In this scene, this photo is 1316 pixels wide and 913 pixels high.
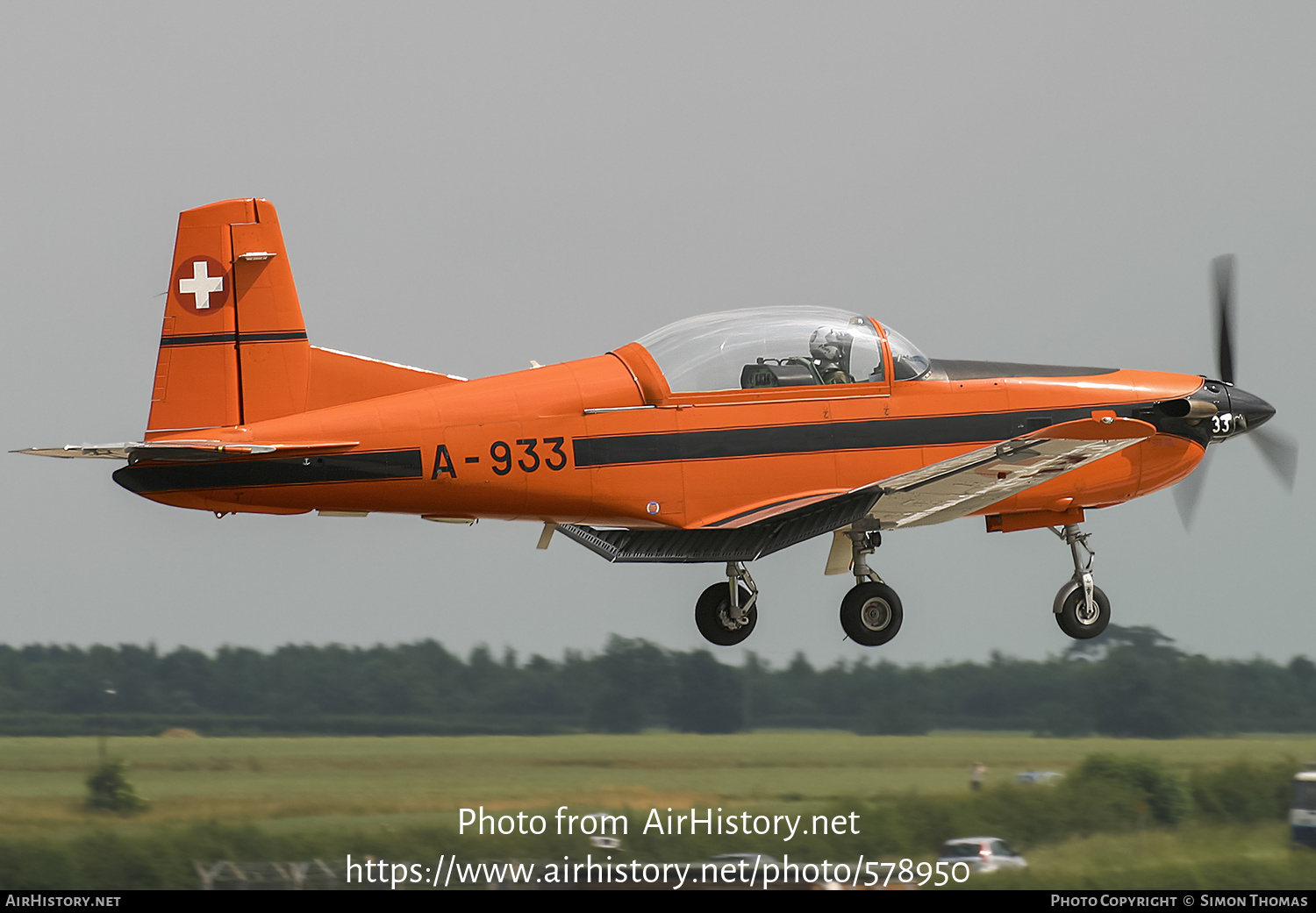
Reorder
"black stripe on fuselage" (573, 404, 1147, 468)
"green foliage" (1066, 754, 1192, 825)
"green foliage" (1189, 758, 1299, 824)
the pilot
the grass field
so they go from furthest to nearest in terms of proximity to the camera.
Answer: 1. "green foliage" (1066, 754, 1192, 825)
2. "green foliage" (1189, 758, 1299, 824)
3. the grass field
4. the pilot
5. "black stripe on fuselage" (573, 404, 1147, 468)

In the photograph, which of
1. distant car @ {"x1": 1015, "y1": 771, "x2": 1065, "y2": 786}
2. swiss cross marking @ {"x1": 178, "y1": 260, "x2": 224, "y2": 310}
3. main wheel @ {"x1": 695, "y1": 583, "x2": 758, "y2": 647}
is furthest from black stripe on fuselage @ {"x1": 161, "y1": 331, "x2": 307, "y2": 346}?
distant car @ {"x1": 1015, "y1": 771, "x2": 1065, "y2": 786}

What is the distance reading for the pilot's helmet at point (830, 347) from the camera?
43.7 ft

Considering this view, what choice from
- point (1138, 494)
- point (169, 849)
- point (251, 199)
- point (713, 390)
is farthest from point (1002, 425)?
point (169, 849)

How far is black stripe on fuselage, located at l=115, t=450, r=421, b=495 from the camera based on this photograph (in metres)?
12.1

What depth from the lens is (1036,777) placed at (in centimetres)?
2408

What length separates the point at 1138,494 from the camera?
14.6 meters

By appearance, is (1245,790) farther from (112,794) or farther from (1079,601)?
(112,794)

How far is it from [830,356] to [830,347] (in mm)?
82

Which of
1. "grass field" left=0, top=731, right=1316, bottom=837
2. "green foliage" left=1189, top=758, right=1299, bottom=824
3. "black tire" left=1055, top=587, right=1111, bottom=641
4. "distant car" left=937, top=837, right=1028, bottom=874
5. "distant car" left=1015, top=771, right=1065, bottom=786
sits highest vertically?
"black tire" left=1055, top=587, right=1111, bottom=641

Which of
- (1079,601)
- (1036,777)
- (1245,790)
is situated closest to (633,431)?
(1079,601)

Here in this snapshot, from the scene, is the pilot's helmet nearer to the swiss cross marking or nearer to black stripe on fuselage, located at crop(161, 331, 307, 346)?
black stripe on fuselage, located at crop(161, 331, 307, 346)

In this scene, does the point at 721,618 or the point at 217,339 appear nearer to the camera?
the point at 217,339

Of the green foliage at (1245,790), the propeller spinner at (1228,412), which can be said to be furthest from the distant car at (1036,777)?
the propeller spinner at (1228,412)

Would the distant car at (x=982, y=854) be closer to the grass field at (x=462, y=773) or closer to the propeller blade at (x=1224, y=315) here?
the grass field at (x=462, y=773)
